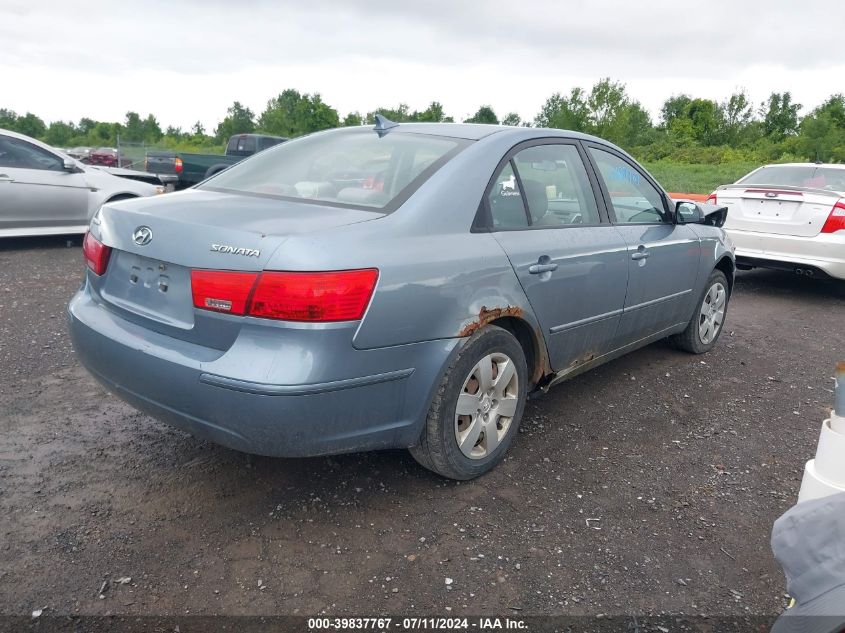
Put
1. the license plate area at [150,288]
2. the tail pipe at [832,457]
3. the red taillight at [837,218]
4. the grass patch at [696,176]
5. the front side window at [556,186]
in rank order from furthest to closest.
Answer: the grass patch at [696,176] < the red taillight at [837,218] < the front side window at [556,186] < the license plate area at [150,288] < the tail pipe at [832,457]

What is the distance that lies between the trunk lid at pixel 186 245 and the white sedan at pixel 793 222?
19.4 feet

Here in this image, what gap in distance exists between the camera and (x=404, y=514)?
113 inches

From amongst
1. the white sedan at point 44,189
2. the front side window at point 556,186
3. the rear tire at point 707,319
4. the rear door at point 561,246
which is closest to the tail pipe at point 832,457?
the rear door at point 561,246

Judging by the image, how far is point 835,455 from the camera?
1.59m

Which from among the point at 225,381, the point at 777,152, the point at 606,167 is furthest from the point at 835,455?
the point at 777,152

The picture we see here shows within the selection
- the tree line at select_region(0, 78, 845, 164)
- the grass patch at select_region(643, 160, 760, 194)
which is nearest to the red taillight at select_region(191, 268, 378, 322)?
the grass patch at select_region(643, 160, 760, 194)

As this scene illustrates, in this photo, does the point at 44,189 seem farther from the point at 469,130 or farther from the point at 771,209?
the point at 771,209

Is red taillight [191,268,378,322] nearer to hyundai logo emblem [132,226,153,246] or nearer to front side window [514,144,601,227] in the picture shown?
hyundai logo emblem [132,226,153,246]

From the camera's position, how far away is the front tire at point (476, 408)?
9.34 feet

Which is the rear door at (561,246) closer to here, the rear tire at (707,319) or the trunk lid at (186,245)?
the trunk lid at (186,245)

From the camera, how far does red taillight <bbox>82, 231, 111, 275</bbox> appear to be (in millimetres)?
2922

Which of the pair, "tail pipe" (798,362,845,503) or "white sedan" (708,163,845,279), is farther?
"white sedan" (708,163,845,279)

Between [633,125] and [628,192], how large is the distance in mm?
57995

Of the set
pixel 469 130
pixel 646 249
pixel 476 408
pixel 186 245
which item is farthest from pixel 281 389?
pixel 646 249
